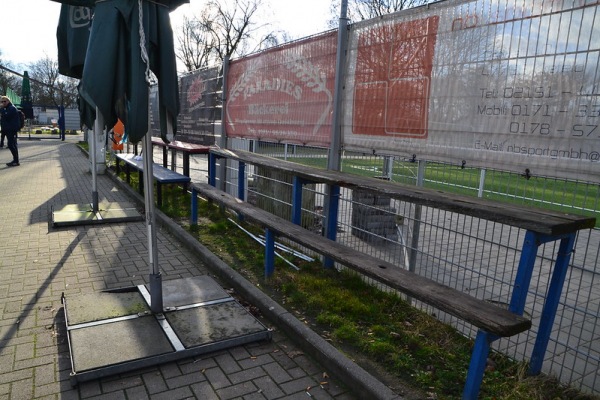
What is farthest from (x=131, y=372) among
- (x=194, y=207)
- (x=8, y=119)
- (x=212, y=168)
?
(x=8, y=119)

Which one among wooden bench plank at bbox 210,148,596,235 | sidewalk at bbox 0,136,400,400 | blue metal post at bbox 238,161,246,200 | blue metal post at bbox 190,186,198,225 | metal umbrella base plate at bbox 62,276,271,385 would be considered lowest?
sidewalk at bbox 0,136,400,400

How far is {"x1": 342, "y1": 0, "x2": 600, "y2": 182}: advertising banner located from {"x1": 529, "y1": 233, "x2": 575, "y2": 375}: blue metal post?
19.7 inches

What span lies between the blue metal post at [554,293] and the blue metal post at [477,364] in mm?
609

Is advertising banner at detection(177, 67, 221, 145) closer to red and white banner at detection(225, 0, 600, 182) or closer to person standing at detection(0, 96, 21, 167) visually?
red and white banner at detection(225, 0, 600, 182)

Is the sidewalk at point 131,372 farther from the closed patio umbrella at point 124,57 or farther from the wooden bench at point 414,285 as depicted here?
the closed patio umbrella at point 124,57

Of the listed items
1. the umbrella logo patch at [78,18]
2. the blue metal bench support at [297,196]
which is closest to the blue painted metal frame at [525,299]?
the blue metal bench support at [297,196]

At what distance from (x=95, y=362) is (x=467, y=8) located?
3680 mm

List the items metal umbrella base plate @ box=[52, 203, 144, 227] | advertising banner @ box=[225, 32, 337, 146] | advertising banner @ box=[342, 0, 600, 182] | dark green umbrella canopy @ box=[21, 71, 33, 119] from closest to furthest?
1. advertising banner @ box=[342, 0, 600, 182]
2. advertising banner @ box=[225, 32, 337, 146]
3. metal umbrella base plate @ box=[52, 203, 144, 227]
4. dark green umbrella canopy @ box=[21, 71, 33, 119]

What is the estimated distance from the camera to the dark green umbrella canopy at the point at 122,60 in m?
2.91

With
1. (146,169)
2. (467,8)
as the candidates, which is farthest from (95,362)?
(467,8)

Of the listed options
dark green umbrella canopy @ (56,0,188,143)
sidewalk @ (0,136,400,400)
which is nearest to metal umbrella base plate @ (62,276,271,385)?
sidewalk @ (0,136,400,400)

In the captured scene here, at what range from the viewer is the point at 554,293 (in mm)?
2703

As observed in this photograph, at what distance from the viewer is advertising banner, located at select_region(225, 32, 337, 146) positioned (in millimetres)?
5109

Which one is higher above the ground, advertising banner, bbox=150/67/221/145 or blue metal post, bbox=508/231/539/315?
advertising banner, bbox=150/67/221/145
